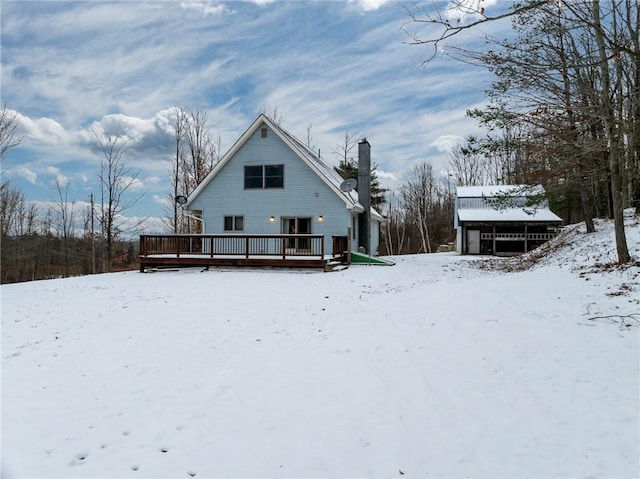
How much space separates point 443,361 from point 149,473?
10.5ft

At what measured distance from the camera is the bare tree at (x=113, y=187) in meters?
18.9

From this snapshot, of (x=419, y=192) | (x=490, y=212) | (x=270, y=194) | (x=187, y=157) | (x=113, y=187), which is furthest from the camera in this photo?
(x=419, y=192)

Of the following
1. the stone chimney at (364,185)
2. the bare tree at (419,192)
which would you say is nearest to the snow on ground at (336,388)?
the stone chimney at (364,185)

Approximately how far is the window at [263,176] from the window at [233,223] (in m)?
1.57

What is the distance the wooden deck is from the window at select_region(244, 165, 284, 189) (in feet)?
9.30

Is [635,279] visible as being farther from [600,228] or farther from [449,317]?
[600,228]

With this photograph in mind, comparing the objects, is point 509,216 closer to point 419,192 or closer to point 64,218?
point 419,192

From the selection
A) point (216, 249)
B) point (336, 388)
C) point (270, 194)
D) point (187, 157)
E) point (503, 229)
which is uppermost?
point (187, 157)

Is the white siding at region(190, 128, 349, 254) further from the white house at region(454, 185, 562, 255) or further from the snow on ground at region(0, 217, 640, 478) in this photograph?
the white house at region(454, 185, 562, 255)

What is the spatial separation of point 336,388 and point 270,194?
1332cm

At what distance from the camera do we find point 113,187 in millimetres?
19094

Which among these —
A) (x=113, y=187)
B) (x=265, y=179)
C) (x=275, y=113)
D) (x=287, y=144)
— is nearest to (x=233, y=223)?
(x=265, y=179)

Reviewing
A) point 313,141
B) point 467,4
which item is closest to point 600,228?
point 467,4

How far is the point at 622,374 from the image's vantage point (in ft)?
11.6
